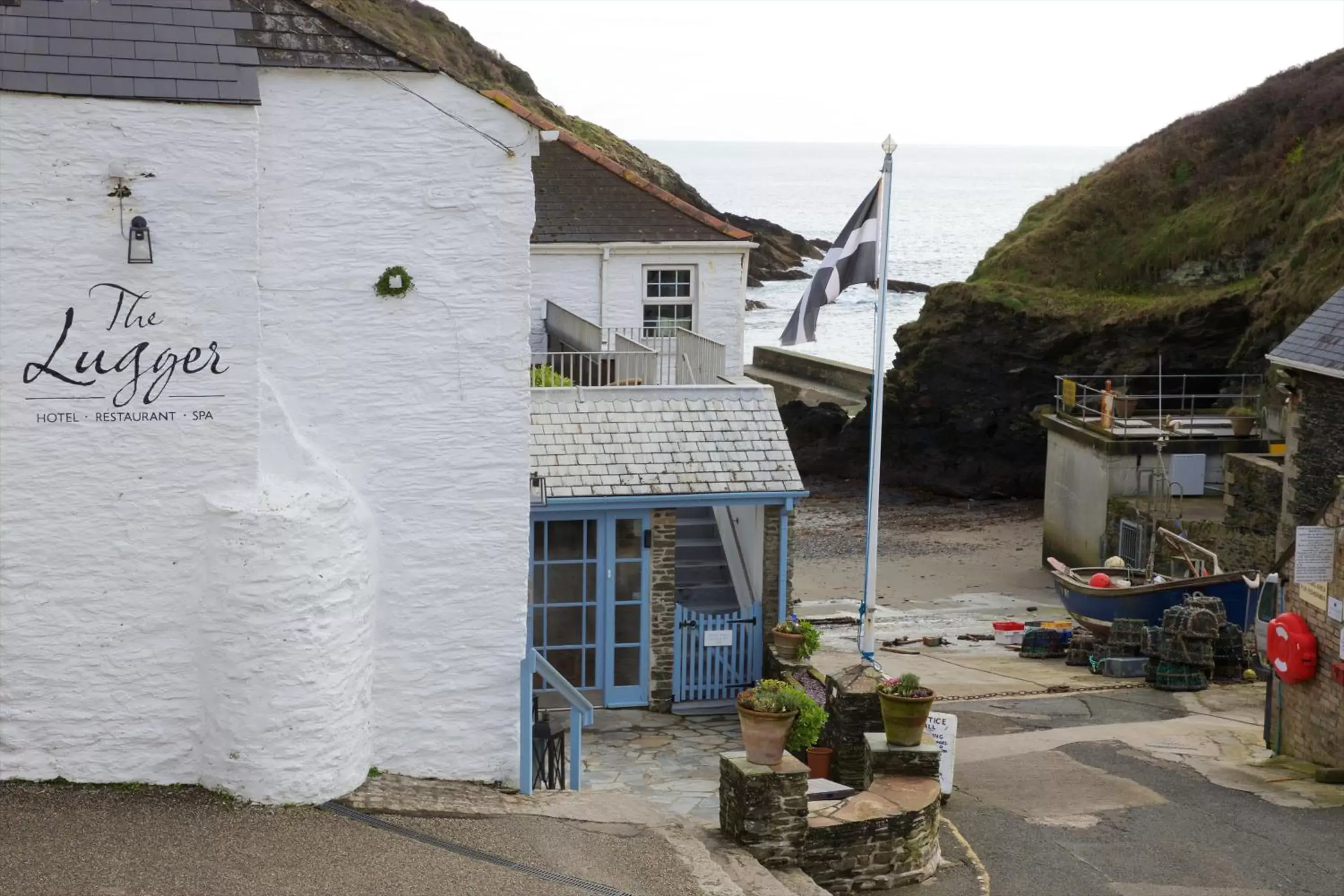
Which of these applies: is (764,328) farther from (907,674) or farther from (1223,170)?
(907,674)

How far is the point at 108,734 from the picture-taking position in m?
11.4

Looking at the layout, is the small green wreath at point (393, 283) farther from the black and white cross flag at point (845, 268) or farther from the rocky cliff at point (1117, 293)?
the rocky cliff at point (1117, 293)

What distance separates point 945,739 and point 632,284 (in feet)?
40.1

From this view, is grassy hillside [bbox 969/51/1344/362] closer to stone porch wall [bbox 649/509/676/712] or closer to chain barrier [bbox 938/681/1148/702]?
chain barrier [bbox 938/681/1148/702]

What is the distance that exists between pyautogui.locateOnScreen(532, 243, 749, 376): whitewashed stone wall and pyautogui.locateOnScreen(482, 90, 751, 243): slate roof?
0.24 m

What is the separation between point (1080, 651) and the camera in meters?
21.9

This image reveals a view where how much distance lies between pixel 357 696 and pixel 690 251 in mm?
13699

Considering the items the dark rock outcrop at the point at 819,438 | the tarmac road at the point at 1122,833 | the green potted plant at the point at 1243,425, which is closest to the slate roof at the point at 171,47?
the tarmac road at the point at 1122,833

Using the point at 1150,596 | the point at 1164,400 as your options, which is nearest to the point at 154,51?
the point at 1150,596

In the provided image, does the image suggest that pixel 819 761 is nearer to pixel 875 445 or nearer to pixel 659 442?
pixel 875 445

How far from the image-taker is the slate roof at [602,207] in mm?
24203

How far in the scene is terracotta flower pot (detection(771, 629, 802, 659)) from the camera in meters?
16.5

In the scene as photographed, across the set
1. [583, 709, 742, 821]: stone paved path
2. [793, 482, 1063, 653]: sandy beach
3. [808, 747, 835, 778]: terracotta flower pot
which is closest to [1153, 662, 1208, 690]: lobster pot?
[793, 482, 1063, 653]: sandy beach

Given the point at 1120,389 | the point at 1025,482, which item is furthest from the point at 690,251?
the point at 1025,482
